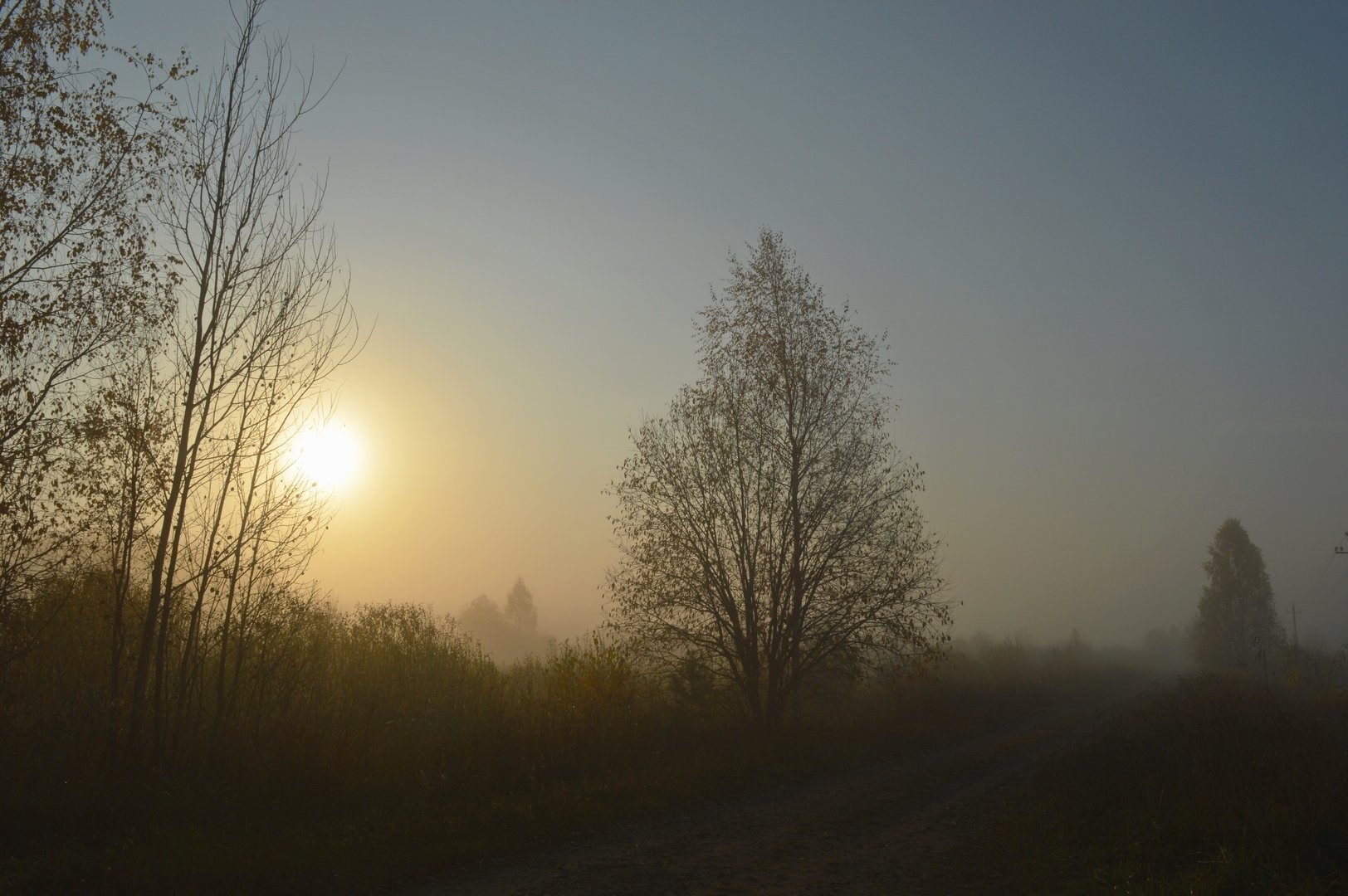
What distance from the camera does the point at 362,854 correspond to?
8188mm

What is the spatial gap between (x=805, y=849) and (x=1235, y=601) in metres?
68.5

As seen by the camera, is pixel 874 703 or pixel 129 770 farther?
pixel 874 703

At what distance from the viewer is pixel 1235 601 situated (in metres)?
61.6

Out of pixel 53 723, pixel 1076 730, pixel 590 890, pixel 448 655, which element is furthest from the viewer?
pixel 1076 730

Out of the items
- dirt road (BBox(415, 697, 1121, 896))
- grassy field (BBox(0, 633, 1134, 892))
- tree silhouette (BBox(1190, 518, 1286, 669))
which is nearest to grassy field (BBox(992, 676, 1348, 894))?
dirt road (BBox(415, 697, 1121, 896))

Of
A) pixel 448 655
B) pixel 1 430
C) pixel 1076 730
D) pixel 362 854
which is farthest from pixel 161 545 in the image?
pixel 1076 730

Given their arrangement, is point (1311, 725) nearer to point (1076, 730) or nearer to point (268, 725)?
point (1076, 730)

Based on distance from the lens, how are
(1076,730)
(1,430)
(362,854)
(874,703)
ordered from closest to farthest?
(362,854)
(1,430)
(1076,730)
(874,703)

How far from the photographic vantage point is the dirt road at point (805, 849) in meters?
7.71

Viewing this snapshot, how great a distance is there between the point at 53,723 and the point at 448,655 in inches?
322

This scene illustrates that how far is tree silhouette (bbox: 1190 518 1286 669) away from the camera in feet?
198

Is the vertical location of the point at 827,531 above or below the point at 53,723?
above

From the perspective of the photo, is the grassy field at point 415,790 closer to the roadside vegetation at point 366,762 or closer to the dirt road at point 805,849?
the roadside vegetation at point 366,762

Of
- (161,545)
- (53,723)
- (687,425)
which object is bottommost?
(53,723)
